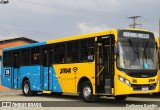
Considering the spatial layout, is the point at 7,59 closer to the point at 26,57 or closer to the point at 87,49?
the point at 26,57

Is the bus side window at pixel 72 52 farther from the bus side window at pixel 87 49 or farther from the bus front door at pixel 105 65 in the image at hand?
the bus front door at pixel 105 65

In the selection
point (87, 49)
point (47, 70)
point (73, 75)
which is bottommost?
point (73, 75)

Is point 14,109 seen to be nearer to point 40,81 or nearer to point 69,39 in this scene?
point 69,39

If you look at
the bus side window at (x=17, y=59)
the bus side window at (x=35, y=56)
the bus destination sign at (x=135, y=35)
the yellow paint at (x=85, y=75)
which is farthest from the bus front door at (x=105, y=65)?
the bus side window at (x=17, y=59)

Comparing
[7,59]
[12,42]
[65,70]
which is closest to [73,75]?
[65,70]

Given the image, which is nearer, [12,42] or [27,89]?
[27,89]

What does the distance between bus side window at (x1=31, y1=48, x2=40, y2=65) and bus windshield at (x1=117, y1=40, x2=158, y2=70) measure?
7458mm

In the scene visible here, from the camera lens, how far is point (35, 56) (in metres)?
22.6

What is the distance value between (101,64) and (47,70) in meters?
5.10

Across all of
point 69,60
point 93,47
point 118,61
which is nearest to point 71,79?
point 69,60

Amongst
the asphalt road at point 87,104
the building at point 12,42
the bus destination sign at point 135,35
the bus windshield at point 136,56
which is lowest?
the asphalt road at point 87,104

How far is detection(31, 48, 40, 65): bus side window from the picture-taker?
2228 cm

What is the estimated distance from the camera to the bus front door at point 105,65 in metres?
16.2

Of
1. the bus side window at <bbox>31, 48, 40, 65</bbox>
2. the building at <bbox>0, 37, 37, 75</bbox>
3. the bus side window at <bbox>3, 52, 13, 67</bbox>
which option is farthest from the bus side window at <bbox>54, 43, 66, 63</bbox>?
the building at <bbox>0, 37, 37, 75</bbox>
